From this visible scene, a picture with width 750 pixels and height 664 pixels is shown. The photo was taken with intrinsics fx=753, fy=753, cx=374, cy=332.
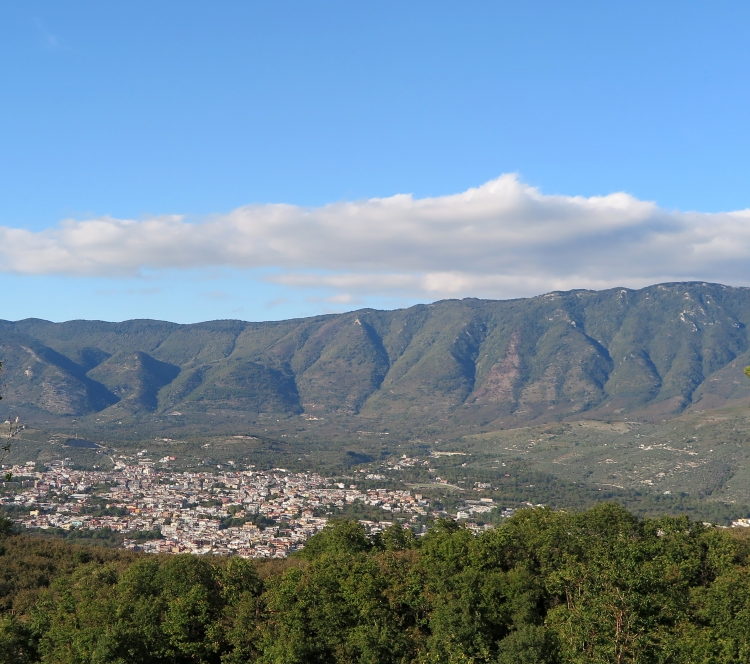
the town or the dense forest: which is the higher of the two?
the dense forest

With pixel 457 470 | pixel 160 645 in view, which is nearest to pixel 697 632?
pixel 160 645

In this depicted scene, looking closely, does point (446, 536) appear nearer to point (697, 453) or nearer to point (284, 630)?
point (284, 630)

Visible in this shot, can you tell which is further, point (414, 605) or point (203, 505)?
point (203, 505)

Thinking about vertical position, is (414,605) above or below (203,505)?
above

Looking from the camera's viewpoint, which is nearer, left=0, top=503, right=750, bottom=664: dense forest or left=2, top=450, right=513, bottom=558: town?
left=0, top=503, right=750, bottom=664: dense forest
